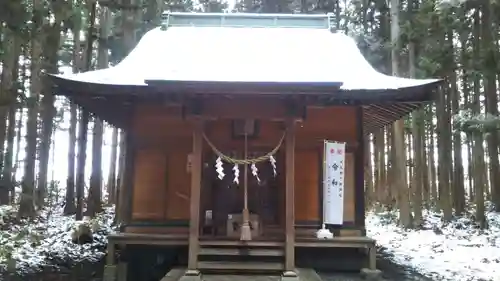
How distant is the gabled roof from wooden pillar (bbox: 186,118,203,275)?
802 millimetres

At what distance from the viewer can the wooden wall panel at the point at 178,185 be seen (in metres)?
9.12

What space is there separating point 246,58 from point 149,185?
10.6ft

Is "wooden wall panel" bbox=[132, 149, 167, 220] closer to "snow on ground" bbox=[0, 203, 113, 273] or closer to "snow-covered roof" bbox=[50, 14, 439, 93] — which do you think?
"snow-covered roof" bbox=[50, 14, 439, 93]

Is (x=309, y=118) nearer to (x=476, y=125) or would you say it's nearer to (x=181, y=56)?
(x=181, y=56)

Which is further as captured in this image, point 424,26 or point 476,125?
point 424,26

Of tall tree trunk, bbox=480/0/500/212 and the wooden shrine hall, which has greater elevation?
tall tree trunk, bbox=480/0/500/212

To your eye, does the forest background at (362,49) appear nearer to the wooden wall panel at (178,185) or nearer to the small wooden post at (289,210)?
the wooden wall panel at (178,185)

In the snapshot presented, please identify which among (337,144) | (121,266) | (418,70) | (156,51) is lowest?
(121,266)

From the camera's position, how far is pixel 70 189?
16125mm

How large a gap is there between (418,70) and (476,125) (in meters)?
6.15

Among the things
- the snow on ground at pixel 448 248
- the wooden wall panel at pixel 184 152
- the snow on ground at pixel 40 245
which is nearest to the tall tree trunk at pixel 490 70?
the snow on ground at pixel 448 248

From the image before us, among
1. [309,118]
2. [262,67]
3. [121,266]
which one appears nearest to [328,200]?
[309,118]

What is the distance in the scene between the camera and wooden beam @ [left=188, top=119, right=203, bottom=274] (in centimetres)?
751

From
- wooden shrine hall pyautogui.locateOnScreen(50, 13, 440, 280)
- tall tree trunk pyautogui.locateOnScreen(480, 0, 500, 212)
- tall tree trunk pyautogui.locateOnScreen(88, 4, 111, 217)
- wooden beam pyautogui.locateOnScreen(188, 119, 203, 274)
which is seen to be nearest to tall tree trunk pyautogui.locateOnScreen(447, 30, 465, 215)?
tall tree trunk pyautogui.locateOnScreen(480, 0, 500, 212)
